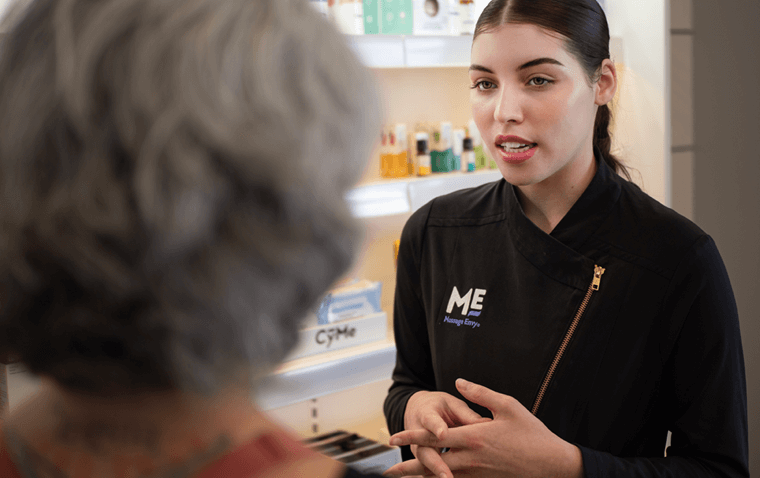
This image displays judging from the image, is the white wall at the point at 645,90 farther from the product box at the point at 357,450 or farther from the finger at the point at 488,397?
the finger at the point at 488,397

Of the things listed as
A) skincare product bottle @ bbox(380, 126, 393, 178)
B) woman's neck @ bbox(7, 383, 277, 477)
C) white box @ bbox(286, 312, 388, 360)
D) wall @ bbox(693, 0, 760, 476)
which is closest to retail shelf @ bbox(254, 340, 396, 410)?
white box @ bbox(286, 312, 388, 360)

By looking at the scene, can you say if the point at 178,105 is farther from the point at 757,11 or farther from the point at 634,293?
the point at 757,11

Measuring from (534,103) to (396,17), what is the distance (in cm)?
116

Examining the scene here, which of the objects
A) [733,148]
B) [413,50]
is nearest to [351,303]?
[413,50]

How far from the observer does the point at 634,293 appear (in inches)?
42.4

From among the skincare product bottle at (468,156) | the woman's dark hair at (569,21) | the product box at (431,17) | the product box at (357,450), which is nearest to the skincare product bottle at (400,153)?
the skincare product bottle at (468,156)

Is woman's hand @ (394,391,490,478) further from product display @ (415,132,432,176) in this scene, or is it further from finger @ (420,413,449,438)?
product display @ (415,132,432,176)

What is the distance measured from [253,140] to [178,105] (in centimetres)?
5

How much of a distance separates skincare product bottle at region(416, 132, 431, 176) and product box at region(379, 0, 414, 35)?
38cm

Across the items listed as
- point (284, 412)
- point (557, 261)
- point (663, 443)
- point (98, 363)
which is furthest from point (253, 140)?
point (284, 412)

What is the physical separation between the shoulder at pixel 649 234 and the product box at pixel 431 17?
4.05 feet

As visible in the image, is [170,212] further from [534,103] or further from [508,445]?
[534,103]

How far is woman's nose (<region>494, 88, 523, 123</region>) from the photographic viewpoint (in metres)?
1.12

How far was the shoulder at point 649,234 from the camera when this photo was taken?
107cm
